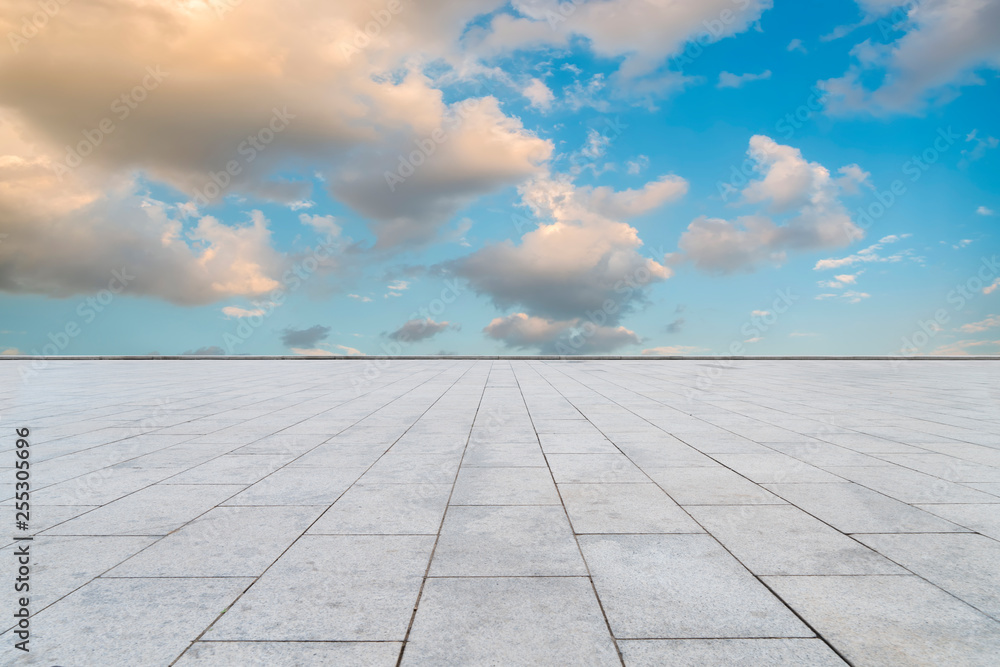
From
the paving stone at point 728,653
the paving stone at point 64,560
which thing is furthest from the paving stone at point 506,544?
the paving stone at point 64,560

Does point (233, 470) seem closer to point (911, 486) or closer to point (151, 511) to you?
point (151, 511)

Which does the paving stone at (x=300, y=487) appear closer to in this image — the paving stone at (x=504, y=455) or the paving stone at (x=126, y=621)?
the paving stone at (x=504, y=455)

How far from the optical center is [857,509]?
518 cm

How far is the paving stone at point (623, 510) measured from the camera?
461cm

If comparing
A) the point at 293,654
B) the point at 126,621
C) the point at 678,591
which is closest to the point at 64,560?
the point at 126,621

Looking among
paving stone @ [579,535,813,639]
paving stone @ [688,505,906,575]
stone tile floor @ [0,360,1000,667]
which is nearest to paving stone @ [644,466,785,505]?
stone tile floor @ [0,360,1000,667]

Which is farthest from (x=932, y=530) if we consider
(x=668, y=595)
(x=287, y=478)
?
(x=287, y=478)

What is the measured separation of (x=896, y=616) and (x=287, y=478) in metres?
5.73

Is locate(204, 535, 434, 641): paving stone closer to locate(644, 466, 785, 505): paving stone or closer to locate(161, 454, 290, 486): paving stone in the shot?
locate(161, 454, 290, 486): paving stone

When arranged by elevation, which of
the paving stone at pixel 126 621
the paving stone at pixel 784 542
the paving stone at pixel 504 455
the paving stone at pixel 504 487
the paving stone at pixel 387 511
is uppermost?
the paving stone at pixel 504 455

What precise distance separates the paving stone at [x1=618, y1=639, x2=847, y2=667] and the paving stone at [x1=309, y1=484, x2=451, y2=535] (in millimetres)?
2098

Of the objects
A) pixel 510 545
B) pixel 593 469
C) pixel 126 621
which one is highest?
pixel 593 469

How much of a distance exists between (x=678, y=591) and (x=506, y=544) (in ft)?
4.36

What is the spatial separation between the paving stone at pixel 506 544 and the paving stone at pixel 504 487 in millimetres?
215
